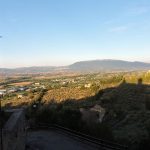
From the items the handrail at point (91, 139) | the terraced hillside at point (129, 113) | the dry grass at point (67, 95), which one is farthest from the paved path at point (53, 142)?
the dry grass at point (67, 95)

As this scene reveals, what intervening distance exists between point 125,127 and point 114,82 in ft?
162

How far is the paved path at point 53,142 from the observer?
21.1m

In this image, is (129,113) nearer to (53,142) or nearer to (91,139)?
(53,142)

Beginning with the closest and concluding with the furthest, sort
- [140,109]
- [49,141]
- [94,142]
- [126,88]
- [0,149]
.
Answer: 1. [0,149]
2. [94,142]
3. [49,141]
4. [140,109]
5. [126,88]

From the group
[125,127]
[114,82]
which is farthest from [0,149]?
[114,82]

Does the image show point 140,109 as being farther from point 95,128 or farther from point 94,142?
point 94,142

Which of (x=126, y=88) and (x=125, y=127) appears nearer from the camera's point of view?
(x=125, y=127)

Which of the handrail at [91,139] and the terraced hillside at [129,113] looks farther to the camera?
the terraced hillside at [129,113]

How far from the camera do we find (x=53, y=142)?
23219 mm

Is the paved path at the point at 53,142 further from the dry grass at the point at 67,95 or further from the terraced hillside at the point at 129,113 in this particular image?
the dry grass at the point at 67,95

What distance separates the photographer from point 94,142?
20.7 meters

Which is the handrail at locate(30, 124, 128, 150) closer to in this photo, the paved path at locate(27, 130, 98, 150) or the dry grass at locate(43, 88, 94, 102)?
the paved path at locate(27, 130, 98, 150)

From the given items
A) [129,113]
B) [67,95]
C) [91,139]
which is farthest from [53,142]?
[67,95]

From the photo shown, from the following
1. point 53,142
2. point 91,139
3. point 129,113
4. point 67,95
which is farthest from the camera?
point 67,95
